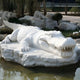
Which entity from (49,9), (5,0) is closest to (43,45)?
(5,0)

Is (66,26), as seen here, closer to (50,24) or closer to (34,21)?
(50,24)

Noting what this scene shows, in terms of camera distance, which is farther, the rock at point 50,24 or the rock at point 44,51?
Answer: the rock at point 50,24

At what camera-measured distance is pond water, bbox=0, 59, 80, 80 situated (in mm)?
5766

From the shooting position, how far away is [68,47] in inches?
217

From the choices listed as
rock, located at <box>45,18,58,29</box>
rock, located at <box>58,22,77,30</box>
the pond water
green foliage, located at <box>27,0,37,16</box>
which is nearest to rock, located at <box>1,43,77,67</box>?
the pond water

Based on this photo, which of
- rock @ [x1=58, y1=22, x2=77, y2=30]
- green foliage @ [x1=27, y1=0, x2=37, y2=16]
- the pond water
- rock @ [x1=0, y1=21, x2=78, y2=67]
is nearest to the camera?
rock @ [x1=0, y1=21, x2=78, y2=67]

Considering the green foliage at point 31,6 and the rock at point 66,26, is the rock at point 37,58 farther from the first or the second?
the green foliage at point 31,6

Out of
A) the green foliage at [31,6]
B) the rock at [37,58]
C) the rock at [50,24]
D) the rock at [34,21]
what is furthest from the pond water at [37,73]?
the green foliage at [31,6]

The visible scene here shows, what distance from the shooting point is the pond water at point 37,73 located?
5.77 m

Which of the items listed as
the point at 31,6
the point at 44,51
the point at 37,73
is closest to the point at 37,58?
the point at 37,73

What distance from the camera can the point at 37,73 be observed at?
601 centimetres

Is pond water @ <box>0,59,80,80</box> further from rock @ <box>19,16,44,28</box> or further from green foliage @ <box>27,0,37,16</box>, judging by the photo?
green foliage @ <box>27,0,37,16</box>

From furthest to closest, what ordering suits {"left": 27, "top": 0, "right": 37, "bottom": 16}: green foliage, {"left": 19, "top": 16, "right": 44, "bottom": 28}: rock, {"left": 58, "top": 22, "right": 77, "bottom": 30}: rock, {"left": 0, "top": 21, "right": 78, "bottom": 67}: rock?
{"left": 27, "top": 0, "right": 37, "bottom": 16}: green foliage, {"left": 19, "top": 16, "right": 44, "bottom": 28}: rock, {"left": 58, "top": 22, "right": 77, "bottom": 30}: rock, {"left": 0, "top": 21, "right": 78, "bottom": 67}: rock

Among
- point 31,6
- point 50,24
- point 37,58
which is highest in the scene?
point 37,58
